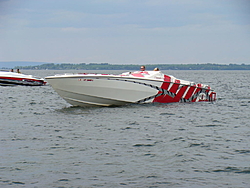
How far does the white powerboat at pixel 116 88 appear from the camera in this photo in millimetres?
19562

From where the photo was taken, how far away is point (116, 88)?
1998 centimetres

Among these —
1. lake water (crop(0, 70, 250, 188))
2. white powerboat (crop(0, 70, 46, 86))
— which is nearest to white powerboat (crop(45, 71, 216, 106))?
lake water (crop(0, 70, 250, 188))

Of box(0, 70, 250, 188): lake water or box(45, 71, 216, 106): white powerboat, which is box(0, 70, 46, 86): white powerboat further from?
box(0, 70, 250, 188): lake water

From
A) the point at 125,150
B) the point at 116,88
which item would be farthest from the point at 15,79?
the point at 125,150

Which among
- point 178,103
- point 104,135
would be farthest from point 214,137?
point 178,103

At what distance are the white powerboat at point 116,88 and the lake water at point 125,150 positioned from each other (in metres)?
1.64

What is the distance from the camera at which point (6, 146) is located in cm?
1148

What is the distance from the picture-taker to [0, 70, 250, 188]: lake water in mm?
8599

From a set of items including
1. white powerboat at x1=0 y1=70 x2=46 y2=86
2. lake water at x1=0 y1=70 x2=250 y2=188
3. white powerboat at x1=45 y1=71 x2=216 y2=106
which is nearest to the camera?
lake water at x1=0 y1=70 x2=250 y2=188

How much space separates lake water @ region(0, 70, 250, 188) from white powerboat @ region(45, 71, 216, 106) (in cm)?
164

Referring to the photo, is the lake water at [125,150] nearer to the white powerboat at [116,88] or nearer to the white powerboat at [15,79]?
the white powerboat at [116,88]

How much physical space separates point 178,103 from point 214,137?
9.27 meters

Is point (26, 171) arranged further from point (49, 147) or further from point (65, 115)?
point (65, 115)

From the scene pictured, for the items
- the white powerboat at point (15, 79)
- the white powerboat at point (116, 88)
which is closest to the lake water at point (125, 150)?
the white powerboat at point (116, 88)
